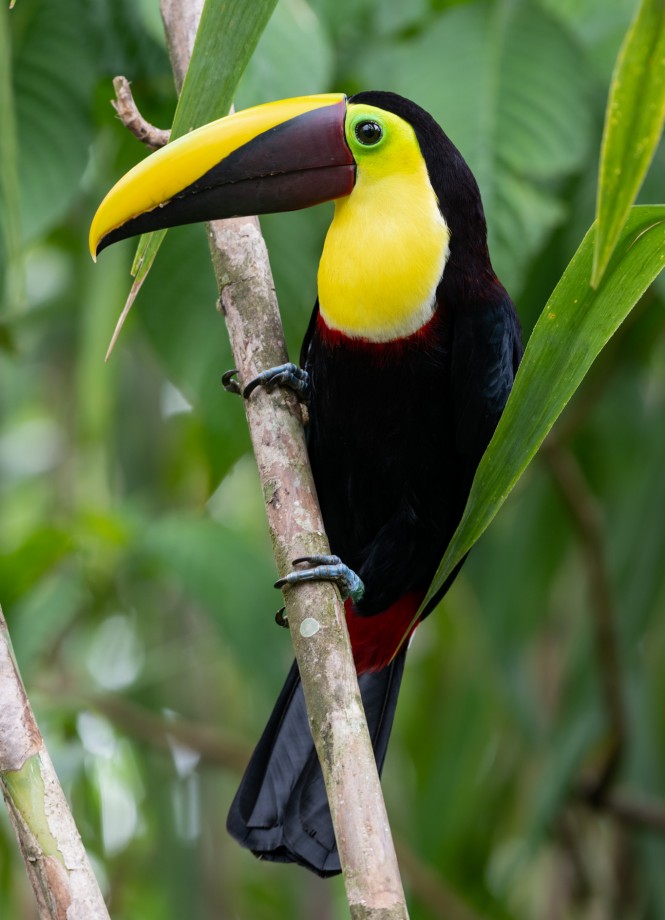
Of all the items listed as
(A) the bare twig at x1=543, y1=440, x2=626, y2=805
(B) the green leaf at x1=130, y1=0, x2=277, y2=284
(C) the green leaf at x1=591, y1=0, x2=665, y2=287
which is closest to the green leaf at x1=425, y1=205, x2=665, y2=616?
(C) the green leaf at x1=591, y1=0, x2=665, y2=287

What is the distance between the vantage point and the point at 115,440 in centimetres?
278

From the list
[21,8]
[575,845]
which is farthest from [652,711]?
[21,8]

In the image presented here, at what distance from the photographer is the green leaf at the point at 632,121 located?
2.70 ft

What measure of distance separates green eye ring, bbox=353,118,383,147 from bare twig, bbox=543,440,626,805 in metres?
0.86

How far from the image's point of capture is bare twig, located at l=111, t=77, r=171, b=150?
1.36 metres

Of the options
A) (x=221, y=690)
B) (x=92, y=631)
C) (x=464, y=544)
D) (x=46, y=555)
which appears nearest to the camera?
(x=464, y=544)

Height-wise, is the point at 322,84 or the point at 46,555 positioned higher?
the point at 322,84

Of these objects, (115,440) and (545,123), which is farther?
(115,440)

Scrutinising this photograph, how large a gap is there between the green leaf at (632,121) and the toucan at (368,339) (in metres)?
0.56

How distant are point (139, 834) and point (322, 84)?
Answer: 1745 mm

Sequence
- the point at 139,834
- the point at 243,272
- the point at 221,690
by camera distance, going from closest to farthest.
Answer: the point at 243,272
the point at 139,834
the point at 221,690

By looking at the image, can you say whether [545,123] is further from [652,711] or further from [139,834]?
[139,834]

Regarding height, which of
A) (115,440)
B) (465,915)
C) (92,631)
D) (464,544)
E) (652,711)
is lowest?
(465,915)

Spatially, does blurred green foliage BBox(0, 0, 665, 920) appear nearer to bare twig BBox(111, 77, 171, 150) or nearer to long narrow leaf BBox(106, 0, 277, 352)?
bare twig BBox(111, 77, 171, 150)
